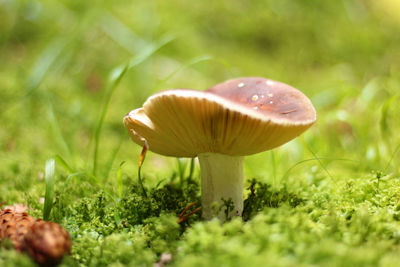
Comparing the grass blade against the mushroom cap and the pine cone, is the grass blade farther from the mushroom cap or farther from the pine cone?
the pine cone

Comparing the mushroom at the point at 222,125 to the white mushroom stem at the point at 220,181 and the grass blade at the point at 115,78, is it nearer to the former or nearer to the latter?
the white mushroom stem at the point at 220,181

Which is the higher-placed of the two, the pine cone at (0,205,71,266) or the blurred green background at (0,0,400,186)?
the blurred green background at (0,0,400,186)

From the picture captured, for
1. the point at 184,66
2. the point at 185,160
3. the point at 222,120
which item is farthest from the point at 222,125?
the point at 184,66

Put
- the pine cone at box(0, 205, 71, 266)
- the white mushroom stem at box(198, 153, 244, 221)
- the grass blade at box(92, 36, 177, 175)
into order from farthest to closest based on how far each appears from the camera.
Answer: the grass blade at box(92, 36, 177, 175)
the white mushroom stem at box(198, 153, 244, 221)
the pine cone at box(0, 205, 71, 266)

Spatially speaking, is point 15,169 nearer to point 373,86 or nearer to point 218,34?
point 373,86

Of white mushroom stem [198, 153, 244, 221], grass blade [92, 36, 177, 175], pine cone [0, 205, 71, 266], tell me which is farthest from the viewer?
grass blade [92, 36, 177, 175]

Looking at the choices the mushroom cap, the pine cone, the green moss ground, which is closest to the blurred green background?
the green moss ground
